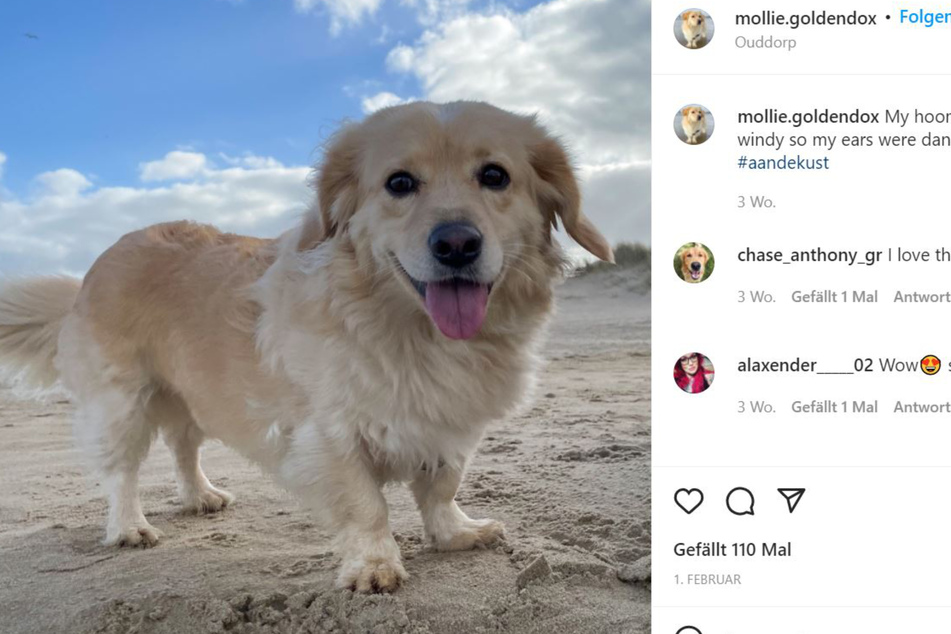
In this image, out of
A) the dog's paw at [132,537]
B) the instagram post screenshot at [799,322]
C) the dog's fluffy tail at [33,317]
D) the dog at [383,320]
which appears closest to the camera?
the instagram post screenshot at [799,322]

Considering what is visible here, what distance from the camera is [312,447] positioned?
3.14m

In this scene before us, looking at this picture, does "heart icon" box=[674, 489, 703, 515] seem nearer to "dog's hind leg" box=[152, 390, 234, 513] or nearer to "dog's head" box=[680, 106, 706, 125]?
"dog's head" box=[680, 106, 706, 125]

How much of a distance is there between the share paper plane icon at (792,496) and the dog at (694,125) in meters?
0.93

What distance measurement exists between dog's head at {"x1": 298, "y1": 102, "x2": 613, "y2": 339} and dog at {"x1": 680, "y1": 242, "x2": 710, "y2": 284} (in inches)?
31.3

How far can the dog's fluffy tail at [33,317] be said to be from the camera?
480 centimetres

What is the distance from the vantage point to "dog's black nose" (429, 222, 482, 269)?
108 inches

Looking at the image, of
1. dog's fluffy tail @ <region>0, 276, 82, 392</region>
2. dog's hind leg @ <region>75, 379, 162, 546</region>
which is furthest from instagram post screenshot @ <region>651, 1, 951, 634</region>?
dog's fluffy tail @ <region>0, 276, 82, 392</region>

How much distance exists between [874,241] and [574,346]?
9.71 meters

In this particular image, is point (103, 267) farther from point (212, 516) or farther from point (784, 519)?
point (784, 519)

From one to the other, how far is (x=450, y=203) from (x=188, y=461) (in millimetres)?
2306

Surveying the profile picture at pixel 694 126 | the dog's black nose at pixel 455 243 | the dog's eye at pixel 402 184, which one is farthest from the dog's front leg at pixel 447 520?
the profile picture at pixel 694 126

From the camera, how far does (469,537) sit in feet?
11.1

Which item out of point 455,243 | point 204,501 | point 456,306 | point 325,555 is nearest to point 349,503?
point 325,555

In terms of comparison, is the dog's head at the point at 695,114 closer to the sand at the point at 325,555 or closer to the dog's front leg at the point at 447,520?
the sand at the point at 325,555
